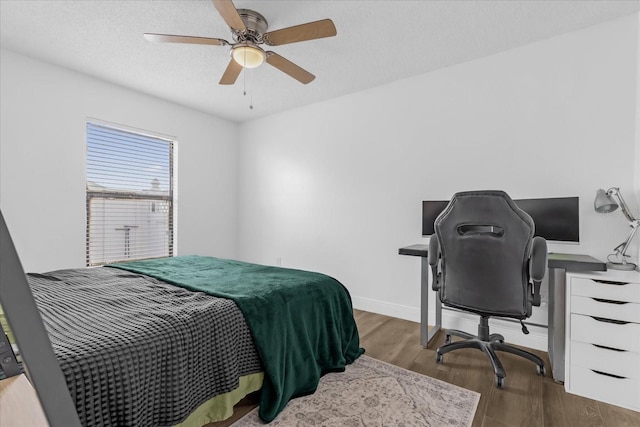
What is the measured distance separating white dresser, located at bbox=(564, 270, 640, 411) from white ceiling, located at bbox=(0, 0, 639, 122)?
1.86 metres

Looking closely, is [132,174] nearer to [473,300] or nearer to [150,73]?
[150,73]

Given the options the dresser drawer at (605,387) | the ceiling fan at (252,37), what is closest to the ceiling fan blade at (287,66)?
the ceiling fan at (252,37)

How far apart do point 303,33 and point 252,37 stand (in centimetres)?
46

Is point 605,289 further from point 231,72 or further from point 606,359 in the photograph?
point 231,72

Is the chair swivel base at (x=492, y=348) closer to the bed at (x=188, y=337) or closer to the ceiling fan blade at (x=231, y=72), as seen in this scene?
the bed at (x=188, y=337)

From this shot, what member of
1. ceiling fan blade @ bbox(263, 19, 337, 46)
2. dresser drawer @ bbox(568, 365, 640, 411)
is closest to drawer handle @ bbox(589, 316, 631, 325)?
dresser drawer @ bbox(568, 365, 640, 411)

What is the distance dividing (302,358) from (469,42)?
2753 mm

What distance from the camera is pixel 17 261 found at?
1.12 ft

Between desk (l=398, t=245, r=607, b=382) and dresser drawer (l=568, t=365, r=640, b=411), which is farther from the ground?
desk (l=398, t=245, r=607, b=382)

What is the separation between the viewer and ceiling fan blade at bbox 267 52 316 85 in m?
2.28

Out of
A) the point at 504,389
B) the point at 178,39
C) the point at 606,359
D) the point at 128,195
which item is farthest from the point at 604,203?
the point at 128,195

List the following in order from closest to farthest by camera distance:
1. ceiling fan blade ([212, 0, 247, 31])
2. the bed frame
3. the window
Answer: the bed frame → ceiling fan blade ([212, 0, 247, 31]) → the window

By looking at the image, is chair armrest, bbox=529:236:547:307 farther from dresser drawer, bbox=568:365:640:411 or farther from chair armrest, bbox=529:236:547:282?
dresser drawer, bbox=568:365:640:411

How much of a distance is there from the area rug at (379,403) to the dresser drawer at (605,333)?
77 centimetres
